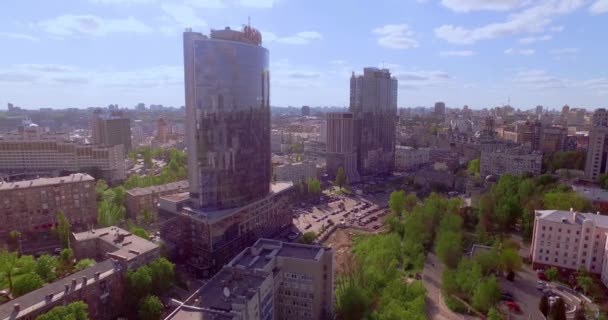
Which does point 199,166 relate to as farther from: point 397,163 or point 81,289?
point 397,163

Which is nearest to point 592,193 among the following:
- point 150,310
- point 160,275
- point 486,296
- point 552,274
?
point 552,274

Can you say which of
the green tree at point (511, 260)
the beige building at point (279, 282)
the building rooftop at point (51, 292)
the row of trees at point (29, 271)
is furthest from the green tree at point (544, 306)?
the row of trees at point (29, 271)

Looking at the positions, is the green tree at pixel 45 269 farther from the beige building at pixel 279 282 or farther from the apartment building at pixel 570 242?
the apartment building at pixel 570 242

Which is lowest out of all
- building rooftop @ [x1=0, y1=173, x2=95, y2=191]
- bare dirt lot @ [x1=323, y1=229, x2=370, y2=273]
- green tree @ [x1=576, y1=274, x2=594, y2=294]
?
bare dirt lot @ [x1=323, y1=229, x2=370, y2=273]

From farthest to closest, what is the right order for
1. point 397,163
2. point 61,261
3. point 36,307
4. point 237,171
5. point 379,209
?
point 397,163
point 379,209
point 237,171
point 61,261
point 36,307

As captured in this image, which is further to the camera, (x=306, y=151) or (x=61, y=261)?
(x=306, y=151)

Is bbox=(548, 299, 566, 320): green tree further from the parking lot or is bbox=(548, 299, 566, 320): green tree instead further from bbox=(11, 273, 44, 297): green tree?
bbox=(11, 273, 44, 297): green tree

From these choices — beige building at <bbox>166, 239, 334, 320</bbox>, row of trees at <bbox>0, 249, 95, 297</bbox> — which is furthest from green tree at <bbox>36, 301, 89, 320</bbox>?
beige building at <bbox>166, 239, 334, 320</bbox>

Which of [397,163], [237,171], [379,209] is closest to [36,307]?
[237,171]
